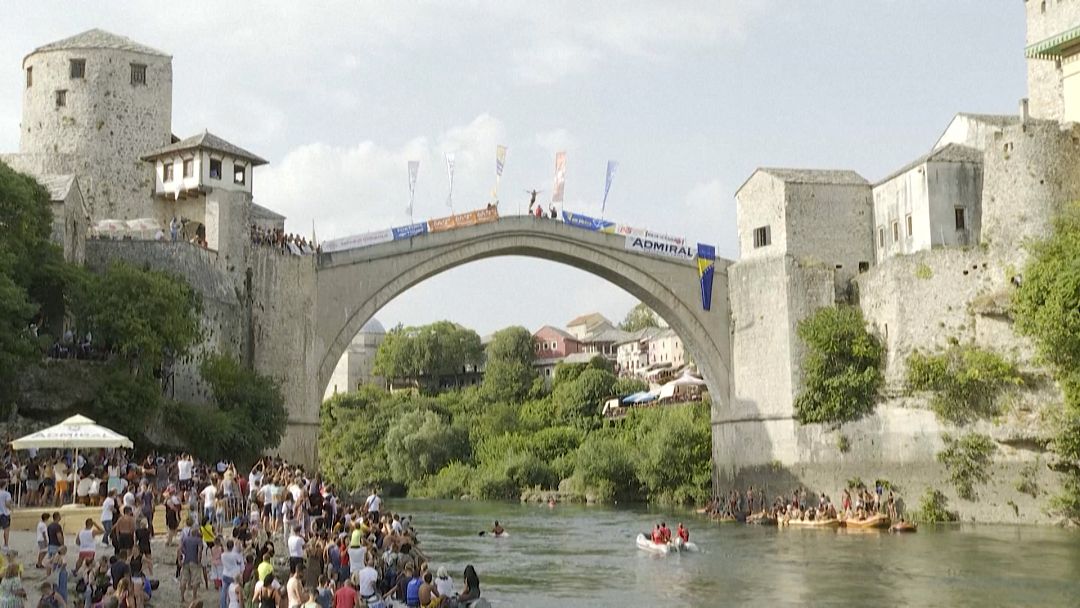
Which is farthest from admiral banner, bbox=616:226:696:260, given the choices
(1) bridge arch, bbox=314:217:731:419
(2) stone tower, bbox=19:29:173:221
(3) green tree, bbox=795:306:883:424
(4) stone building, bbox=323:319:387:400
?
(4) stone building, bbox=323:319:387:400

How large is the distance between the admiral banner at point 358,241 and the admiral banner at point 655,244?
8375mm

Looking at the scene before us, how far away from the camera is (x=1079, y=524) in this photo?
31969 mm

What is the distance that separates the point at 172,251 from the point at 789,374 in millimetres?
19709

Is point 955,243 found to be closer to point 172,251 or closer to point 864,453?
point 864,453

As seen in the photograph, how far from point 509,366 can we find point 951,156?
159 feet

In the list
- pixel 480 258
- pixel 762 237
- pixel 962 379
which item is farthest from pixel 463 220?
pixel 962 379

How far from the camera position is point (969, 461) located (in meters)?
34.0

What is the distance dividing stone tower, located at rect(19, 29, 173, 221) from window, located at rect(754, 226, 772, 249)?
20.3m

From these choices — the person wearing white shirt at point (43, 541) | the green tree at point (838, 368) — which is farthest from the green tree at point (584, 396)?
the person wearing white shirt at point (43, 541)

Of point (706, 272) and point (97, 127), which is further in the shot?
point (706, 272)

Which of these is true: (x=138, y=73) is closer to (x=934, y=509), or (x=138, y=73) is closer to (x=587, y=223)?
(x=587, y=223)

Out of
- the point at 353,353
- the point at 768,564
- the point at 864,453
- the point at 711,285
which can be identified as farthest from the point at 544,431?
the point at 353,353

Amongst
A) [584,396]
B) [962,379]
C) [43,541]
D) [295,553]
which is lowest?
[295,553]

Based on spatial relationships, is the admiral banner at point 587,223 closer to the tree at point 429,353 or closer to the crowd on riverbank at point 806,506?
the crowd on riverbank at point 806,506
